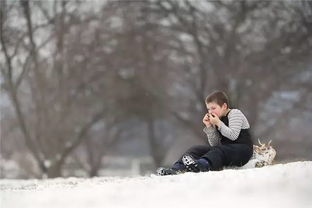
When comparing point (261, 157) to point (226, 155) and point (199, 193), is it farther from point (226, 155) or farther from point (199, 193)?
point (199, 193)

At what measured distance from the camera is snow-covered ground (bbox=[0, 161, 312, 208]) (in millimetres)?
4691

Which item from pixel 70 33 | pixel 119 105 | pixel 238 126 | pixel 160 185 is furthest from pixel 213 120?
pixel 119 105

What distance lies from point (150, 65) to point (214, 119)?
1721 cm

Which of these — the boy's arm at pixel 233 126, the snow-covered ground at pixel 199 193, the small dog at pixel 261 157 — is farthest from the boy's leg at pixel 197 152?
the snow-covered ground at pixel 199 193

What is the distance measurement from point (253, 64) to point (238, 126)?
14.4m

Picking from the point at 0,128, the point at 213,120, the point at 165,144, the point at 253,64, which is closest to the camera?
the point at 213,120

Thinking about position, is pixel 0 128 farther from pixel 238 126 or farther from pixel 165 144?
pixel 238 126

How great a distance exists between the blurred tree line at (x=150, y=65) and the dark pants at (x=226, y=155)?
40.2 feet

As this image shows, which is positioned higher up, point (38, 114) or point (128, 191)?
point (128, 191)

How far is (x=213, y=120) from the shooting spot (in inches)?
259

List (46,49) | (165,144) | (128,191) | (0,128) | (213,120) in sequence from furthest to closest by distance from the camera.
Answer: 1. (165,144)
2. (0,128)
3. (46,49)
4. (213,120)
5. (128,191)

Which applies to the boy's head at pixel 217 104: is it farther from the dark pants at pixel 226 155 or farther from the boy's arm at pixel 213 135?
the dark pants at pixel 226 155

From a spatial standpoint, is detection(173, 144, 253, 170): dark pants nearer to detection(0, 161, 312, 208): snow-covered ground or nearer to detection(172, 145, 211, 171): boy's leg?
detection(172, 145, 211, 171): boy's leg

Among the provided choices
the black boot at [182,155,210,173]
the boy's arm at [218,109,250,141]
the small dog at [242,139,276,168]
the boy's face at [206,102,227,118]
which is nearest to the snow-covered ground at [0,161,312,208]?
the black boot at [182,155,210,173]
